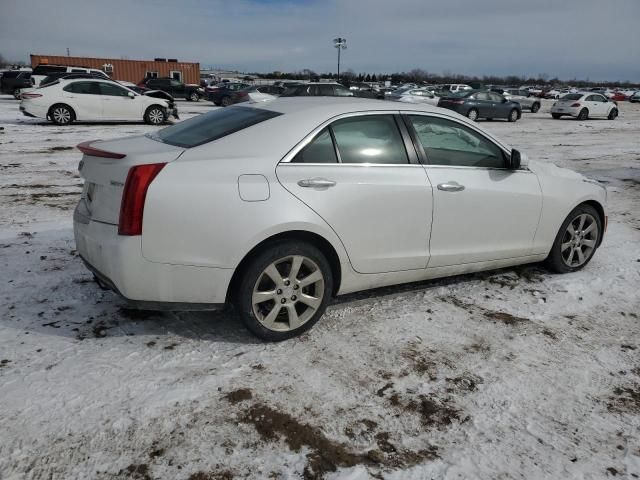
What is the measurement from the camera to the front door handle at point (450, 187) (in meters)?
3.95

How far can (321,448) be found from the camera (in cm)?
256

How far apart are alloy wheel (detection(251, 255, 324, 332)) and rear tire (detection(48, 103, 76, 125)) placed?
14.8 meters

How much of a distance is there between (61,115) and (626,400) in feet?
54.0

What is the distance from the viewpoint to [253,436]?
263 centimetres

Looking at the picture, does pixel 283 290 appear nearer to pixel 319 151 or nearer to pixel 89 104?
pixel 319 151

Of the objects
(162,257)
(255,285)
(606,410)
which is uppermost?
(162,257)

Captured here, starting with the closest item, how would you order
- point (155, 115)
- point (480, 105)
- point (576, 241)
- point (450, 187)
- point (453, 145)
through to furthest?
point (450, 187)
point (453, 145)
point (576, 241)
point (155, 115)
point (480, 105)

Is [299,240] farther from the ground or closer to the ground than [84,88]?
closer to the ground

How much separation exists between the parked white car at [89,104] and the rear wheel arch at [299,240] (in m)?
14.7

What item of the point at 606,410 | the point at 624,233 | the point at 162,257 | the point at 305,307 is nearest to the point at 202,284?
the point at 162,257

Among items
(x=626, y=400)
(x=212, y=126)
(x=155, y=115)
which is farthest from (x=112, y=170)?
(x=155, y=115)

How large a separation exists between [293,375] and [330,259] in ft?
2.81

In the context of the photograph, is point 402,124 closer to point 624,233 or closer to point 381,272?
point 381,272

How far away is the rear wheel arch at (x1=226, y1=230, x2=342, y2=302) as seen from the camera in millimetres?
3309
